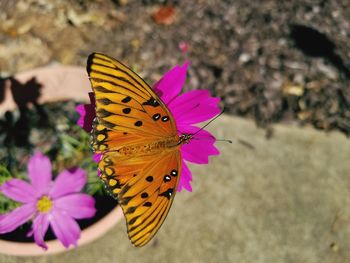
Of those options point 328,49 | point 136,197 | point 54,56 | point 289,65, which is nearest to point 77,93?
point 54,56

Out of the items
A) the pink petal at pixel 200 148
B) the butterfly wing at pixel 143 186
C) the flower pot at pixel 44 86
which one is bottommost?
the flower pot at pixel 44 86

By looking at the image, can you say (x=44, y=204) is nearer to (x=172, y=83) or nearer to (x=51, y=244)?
(x=51, y=244)

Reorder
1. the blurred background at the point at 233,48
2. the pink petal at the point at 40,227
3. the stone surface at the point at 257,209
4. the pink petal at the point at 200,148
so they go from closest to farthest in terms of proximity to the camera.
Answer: the pink petal at the point at 200,148 → the pink petal at the point at 40,227 → the stone surface at the point at 257,209 → the blurred background at the point at 233,48

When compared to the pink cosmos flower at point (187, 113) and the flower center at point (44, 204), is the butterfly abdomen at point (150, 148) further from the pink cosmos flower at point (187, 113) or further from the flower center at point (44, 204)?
the flower center at point (44, 204)

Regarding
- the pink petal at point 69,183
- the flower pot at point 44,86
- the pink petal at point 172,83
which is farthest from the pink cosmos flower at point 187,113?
the flower pot at point 44,86

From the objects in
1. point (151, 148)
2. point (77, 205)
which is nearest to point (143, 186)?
point (151, 148)

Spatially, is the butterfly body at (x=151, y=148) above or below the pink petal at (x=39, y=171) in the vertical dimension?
above

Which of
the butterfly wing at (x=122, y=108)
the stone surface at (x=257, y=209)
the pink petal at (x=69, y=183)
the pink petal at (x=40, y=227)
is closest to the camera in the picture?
the butterfly wing at (x=122, y=108)

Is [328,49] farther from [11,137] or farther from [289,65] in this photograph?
[11,137]

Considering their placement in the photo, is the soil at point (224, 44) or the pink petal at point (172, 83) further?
the soil at point (224, 44)
